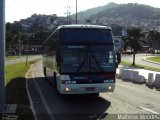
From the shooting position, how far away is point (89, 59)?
676 inches

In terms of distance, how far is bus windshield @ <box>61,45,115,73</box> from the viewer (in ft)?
55.9

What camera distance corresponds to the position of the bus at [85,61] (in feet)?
55.5

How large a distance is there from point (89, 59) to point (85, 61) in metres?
0.19

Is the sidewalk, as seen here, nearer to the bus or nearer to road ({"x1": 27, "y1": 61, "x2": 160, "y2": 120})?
road ({"x1": 27, "y1": 61, "x2": 160, "y2": 120})

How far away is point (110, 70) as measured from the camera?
1722 centimetres

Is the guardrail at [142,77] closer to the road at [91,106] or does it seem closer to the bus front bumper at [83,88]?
the road at [91,106]

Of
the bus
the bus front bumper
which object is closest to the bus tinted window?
the bus

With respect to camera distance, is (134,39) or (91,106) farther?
(134,39)

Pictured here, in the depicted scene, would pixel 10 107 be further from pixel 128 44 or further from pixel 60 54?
pixel 128 44

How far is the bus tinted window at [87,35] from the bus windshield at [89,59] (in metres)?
0.33

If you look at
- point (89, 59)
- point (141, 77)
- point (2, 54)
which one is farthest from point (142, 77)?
point (2, 54)

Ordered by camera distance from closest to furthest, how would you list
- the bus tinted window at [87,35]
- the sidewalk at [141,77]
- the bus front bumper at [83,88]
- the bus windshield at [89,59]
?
1. the bus front bumper at [83,88]
2. the bus windshield at [89,59]
3. the bus tinted window at [87,35]
4. the sidewalk at [141,77]

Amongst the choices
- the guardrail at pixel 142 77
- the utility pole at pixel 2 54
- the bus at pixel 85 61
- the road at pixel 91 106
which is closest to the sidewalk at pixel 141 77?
the guardrail at pixel 142 77

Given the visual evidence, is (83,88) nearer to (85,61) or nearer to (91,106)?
(85,61)
